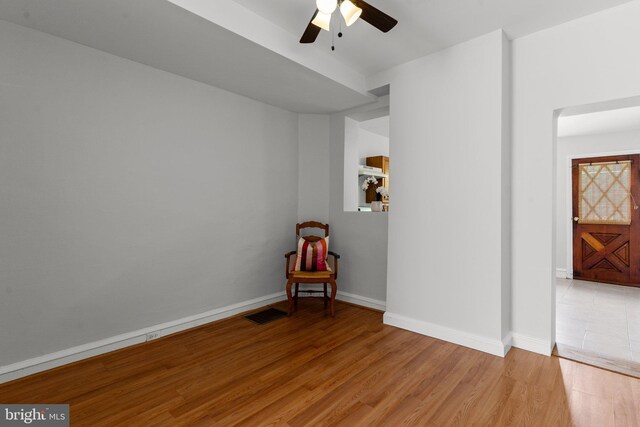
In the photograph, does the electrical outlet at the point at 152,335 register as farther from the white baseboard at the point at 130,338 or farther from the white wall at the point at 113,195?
the white wall at the point at 113,195

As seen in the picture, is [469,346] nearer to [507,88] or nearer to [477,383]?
[477,383]

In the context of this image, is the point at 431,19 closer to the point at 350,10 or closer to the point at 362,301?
the point at 350,10

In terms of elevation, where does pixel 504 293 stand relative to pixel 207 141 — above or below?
below

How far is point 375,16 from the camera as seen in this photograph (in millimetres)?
1976

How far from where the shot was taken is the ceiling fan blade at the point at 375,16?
73.6 inches

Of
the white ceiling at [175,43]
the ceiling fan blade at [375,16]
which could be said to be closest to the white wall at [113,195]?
the white ceiling at [175,43]

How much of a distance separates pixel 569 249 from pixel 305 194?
504 centimetres

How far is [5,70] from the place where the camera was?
2.18m

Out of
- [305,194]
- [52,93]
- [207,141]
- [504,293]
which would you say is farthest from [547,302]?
[52,93]

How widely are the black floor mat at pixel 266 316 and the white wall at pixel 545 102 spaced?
2327 mm

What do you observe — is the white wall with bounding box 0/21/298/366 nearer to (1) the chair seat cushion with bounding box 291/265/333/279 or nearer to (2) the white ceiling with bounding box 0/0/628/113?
(2) the white ceiling with bounding box 0/0/628/113

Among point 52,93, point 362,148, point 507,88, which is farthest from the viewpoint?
point 362,148

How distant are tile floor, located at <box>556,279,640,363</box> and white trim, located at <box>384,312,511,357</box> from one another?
30.4 inches

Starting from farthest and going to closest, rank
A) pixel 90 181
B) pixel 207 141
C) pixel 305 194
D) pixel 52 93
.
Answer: pixel 305 194
pixel 207 141
pixel 90 181
pixel 52 93
